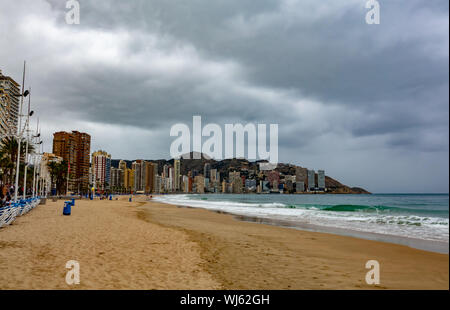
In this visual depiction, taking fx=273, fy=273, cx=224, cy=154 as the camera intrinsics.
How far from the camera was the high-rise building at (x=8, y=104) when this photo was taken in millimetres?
19906

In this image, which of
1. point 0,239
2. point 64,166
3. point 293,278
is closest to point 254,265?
point 293,278

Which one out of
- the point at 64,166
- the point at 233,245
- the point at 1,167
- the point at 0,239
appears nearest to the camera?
the point at 0,239

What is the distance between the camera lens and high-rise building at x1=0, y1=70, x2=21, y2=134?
65.3 ft

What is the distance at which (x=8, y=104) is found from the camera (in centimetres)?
2181

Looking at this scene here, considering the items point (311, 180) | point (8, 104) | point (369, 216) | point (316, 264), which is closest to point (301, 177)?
point (311, 180)

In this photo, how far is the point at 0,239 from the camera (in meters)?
9.75

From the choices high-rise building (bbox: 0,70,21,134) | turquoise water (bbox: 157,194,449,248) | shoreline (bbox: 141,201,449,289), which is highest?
high-rise building (bbox: 0,70,21,134)

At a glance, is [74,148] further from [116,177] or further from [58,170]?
[116,177]

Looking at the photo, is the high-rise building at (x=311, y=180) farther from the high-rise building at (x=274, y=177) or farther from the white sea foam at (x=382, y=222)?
the white sea foam at (x=382, y=222)

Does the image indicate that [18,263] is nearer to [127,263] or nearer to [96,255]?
[96,255]

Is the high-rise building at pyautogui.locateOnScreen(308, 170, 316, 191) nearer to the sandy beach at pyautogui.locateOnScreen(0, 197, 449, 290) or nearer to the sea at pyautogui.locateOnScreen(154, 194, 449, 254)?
the sea at pyautogui.locateOnScreen(154, 194, 449, 254)

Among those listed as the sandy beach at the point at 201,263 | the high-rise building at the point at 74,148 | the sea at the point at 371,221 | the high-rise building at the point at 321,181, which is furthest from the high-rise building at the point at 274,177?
the sandy beach at the point at 201,263

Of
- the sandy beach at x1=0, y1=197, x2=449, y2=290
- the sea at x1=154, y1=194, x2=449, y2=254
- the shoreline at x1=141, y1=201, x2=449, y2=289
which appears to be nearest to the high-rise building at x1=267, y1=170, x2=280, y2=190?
the sea at x1=154, y1=194, x2=449, y2=254
